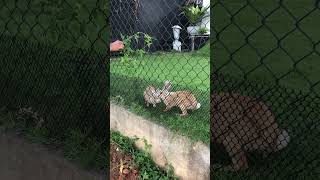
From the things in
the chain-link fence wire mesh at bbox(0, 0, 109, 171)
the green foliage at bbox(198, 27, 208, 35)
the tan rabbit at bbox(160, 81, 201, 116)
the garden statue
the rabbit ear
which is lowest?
the tan rabbit at bbox(160, 81, 201, 116)

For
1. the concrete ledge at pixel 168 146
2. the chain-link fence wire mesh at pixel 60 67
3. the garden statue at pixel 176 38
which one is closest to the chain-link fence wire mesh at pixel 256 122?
the garden statue at pixel 176 38

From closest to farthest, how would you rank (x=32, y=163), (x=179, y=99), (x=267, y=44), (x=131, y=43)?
(x=179, y=99), (x=131, y=43), (x=32, y=163), (x=267, y=44)

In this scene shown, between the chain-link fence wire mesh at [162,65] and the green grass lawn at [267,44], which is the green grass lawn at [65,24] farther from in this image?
the green grass lawn at [267,44]

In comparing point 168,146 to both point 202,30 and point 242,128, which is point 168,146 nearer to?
point 202,30

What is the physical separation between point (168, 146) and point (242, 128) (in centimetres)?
62

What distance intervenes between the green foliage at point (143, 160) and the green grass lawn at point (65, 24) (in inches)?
24.5

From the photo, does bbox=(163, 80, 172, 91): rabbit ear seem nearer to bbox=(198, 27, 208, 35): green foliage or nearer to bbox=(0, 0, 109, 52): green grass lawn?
bbox=(198, 27, 208, 35): green foliage

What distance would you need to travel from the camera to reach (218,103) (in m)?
2.65

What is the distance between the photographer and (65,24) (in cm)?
328

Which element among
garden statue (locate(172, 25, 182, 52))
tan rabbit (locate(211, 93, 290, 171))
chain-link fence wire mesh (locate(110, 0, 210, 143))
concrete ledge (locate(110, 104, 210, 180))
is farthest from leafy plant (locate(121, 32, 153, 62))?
tan rabbit (locate(211, 93, 290, 171))

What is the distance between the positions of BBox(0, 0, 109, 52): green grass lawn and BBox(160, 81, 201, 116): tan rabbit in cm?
66

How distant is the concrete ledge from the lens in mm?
2203

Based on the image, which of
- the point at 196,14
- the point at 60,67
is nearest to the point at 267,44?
the point at 60,67

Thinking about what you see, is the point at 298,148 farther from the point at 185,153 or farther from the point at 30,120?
the point at 30,120
